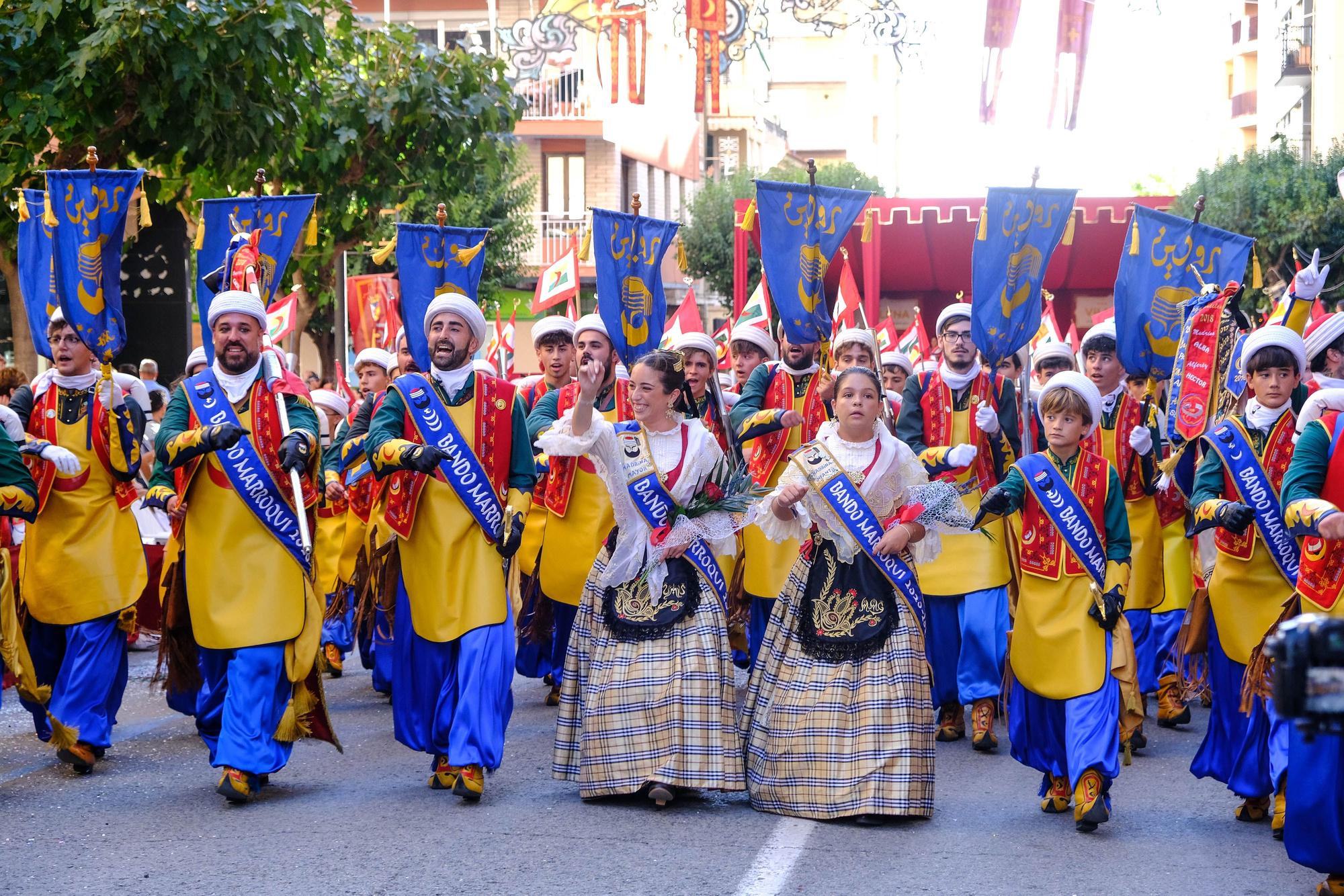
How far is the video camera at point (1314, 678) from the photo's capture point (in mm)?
2984

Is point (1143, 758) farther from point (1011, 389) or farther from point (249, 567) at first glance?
point (249, 567)

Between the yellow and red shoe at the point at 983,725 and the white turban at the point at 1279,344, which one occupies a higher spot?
the white turban at the point at 1279,344

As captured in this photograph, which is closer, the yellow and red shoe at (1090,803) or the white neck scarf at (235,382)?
the yellow and red shoe at (1090,803)

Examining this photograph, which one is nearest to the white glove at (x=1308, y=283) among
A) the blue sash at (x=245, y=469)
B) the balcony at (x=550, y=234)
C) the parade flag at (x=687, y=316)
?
the blue sash at (x=245, y=469)

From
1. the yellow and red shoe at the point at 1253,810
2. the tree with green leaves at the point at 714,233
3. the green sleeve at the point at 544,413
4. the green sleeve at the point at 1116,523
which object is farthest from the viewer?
the tree with green leaves at the point at 714,233

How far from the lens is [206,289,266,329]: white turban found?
707 centimetres

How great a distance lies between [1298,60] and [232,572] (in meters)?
47.1

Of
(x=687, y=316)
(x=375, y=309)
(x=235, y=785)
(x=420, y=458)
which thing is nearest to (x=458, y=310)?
(x=420, y=458)

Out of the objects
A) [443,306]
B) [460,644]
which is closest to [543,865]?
[460,644]

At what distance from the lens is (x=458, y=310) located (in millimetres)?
7238

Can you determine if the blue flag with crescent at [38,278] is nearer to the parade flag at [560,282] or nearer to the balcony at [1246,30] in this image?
the parade flag at [560,282]

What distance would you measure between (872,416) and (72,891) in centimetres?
327

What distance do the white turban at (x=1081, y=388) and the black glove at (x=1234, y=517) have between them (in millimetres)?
882

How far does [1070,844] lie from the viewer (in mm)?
6203
